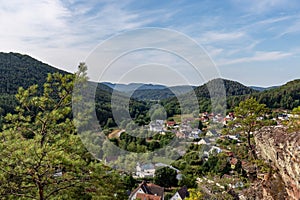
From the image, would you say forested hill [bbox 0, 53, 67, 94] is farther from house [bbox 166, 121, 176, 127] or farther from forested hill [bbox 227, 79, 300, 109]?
forested hill [bbox 227, 79, 300, 109]

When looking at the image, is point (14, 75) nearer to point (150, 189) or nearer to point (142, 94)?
point (150, 189)

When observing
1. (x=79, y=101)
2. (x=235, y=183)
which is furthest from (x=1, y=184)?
(x=235, y=183)

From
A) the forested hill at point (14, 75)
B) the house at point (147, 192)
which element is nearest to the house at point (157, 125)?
the house at point (147, 192)

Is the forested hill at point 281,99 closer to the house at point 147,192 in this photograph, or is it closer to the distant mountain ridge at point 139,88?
the house at point 147,192

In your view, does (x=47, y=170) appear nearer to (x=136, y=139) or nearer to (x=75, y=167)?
(x=75, y=167)

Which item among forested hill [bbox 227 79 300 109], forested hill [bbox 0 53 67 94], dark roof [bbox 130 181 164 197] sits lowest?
dark roof [bbox 130 181 164 197]

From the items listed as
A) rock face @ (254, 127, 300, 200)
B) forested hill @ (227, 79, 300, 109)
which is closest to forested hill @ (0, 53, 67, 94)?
forested hill @ (227, 79, 300, 109)
